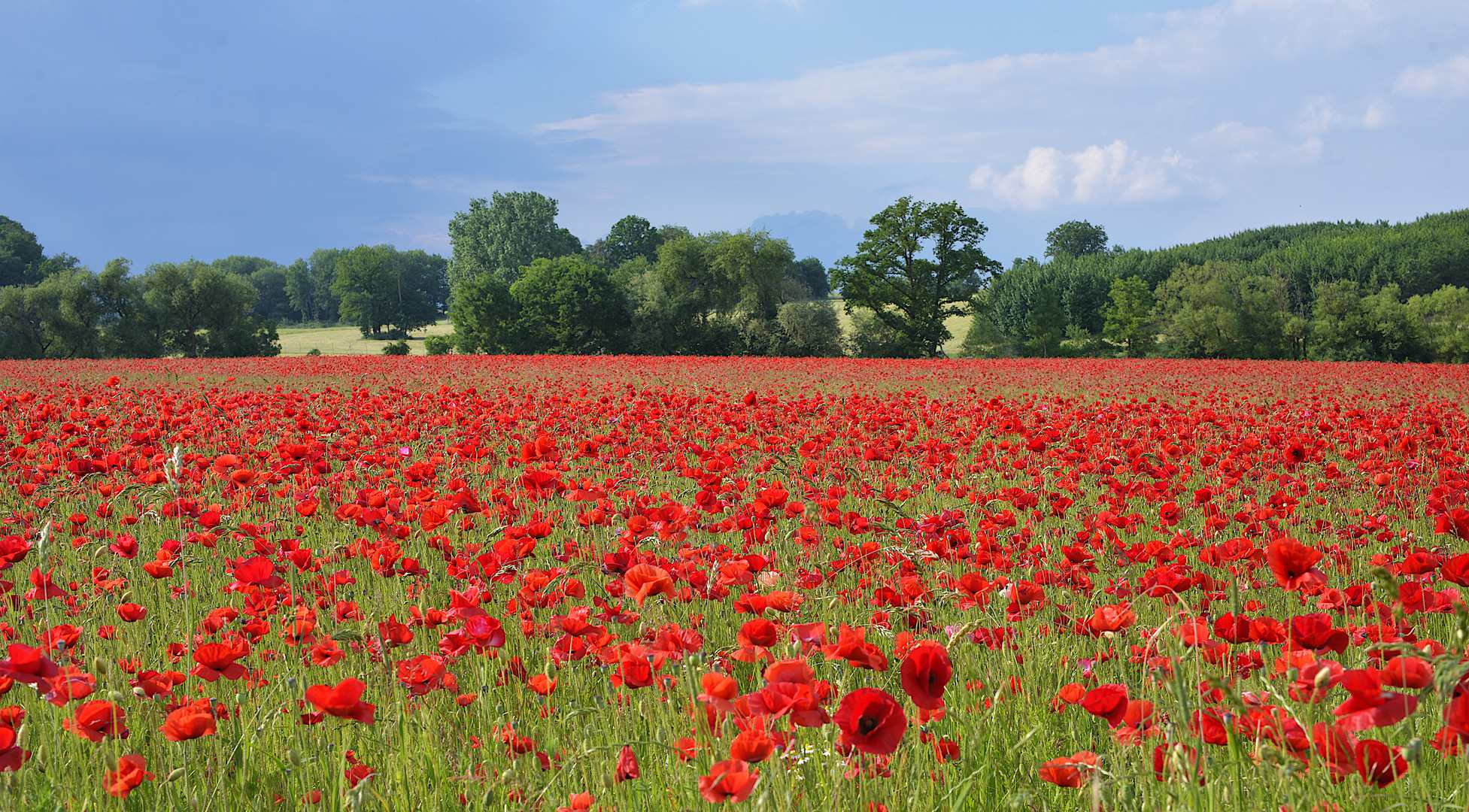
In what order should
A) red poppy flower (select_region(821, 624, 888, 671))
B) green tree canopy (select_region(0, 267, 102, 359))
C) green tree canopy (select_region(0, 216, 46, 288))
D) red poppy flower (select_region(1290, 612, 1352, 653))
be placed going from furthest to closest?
green tree canopy (select_region(0, 216, 46, 288)), green tree canopy (select_region(0, 267, 102, 359)), red poppy flower (select_region(1290, 612, 1352, 653)), red poppy flower (select_region(821, 624, 888, 671))

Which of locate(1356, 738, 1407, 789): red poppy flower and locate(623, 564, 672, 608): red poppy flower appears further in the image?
locate(623, 564, 672, 608): red poppy flower

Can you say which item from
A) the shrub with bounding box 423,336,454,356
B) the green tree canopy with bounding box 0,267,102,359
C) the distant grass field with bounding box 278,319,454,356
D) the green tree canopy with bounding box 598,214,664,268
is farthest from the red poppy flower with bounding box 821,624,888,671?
the green tree canopy with bounding box 598,214,664,268

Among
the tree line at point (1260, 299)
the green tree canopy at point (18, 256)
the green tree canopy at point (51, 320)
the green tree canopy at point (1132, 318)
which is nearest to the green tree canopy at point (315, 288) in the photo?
the green tree canopy at point (18, 256)

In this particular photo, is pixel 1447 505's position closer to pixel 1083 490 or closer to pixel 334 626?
pixel 1083 490

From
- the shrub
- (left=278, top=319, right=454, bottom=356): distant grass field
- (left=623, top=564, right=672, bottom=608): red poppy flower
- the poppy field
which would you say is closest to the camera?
the poppy field

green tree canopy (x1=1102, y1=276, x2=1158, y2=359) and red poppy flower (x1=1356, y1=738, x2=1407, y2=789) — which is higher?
green tree canopy (x1=1102, y1=276, x2=1158, y2=359)

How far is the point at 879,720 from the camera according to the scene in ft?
4.51

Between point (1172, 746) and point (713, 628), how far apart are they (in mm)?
1889

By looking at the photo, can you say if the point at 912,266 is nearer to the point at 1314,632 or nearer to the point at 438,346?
the point at 438,346

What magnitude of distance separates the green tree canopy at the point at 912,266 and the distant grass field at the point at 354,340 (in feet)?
9.18

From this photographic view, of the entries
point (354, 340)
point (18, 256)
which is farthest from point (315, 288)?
point (354, 340)

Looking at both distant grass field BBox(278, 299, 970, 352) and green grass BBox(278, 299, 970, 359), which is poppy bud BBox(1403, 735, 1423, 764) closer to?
green grass BBox(278, 299, 970, 359)

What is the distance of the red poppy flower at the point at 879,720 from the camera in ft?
4.36

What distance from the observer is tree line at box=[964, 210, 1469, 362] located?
4597cm
